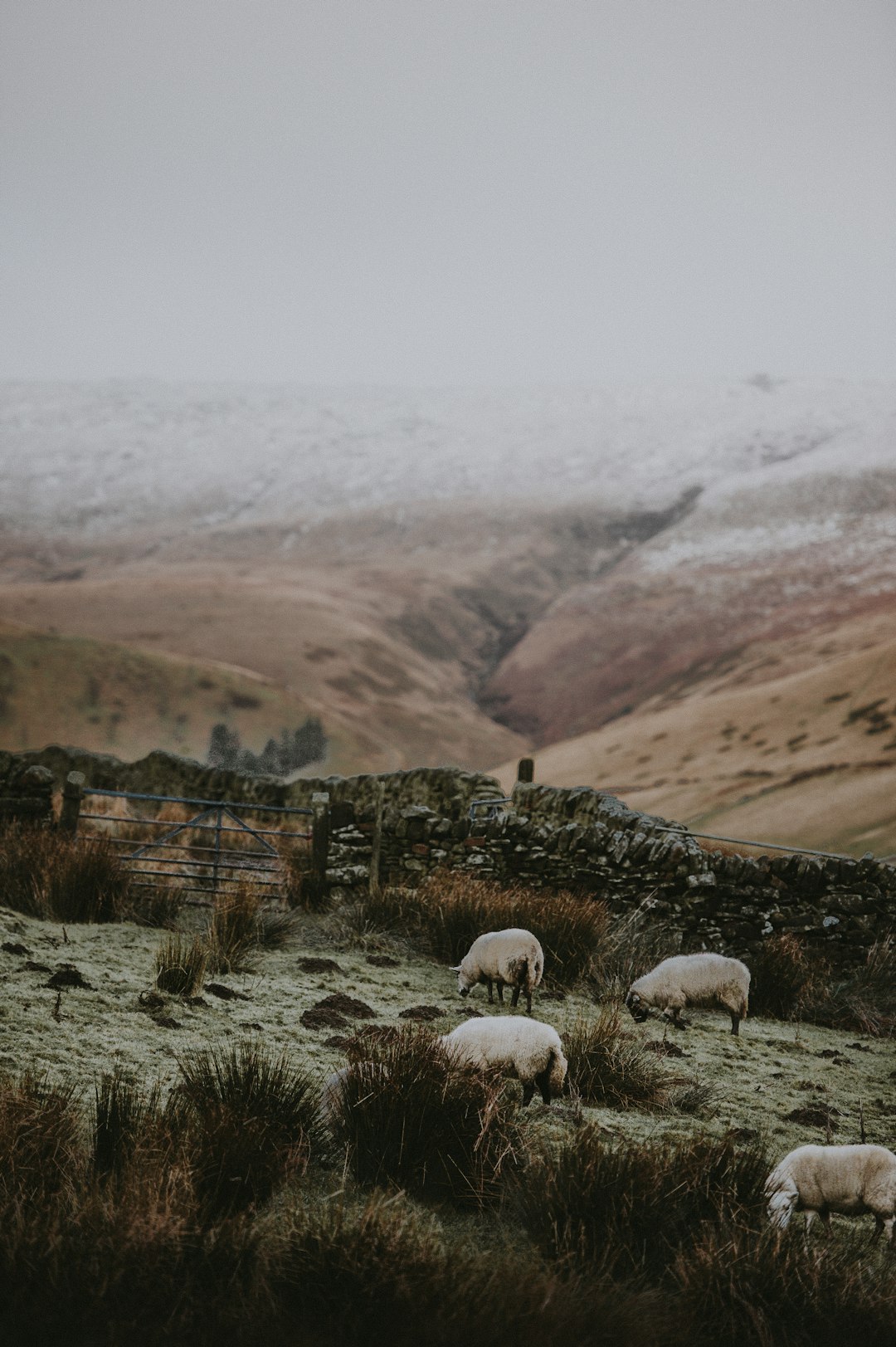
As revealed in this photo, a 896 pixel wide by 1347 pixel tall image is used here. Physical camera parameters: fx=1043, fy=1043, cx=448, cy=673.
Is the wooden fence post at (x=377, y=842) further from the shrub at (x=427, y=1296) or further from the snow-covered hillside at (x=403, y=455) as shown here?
the snow-covered hillside at (x=403, y=455)

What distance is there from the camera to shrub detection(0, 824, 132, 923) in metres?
8.51

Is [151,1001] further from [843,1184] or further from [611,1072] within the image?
[843,1184]

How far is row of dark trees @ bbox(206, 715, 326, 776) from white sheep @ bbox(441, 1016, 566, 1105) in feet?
78.9

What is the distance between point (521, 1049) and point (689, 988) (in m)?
2.47

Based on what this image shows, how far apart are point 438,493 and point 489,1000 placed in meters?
45.8

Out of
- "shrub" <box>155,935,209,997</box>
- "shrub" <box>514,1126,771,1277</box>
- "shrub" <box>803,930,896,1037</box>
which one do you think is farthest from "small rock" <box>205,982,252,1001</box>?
"shrub" <box>803,930,896,1037</box>

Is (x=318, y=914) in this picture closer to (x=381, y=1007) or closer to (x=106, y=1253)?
(x=381, y=1007)

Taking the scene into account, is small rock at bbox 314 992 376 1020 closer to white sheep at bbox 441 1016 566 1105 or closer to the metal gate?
white sheep at bbox 441 1016 566 1105

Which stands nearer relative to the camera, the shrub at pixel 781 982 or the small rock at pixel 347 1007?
the small rock at pixel 347 1007

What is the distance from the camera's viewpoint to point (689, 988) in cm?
705

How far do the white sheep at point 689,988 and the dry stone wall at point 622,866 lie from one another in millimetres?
2056

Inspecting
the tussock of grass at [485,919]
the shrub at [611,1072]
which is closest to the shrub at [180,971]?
the shrub at [611,1072]

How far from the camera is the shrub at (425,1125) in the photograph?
4051mm

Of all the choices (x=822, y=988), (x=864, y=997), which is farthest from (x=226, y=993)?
(x=864, y=997)
